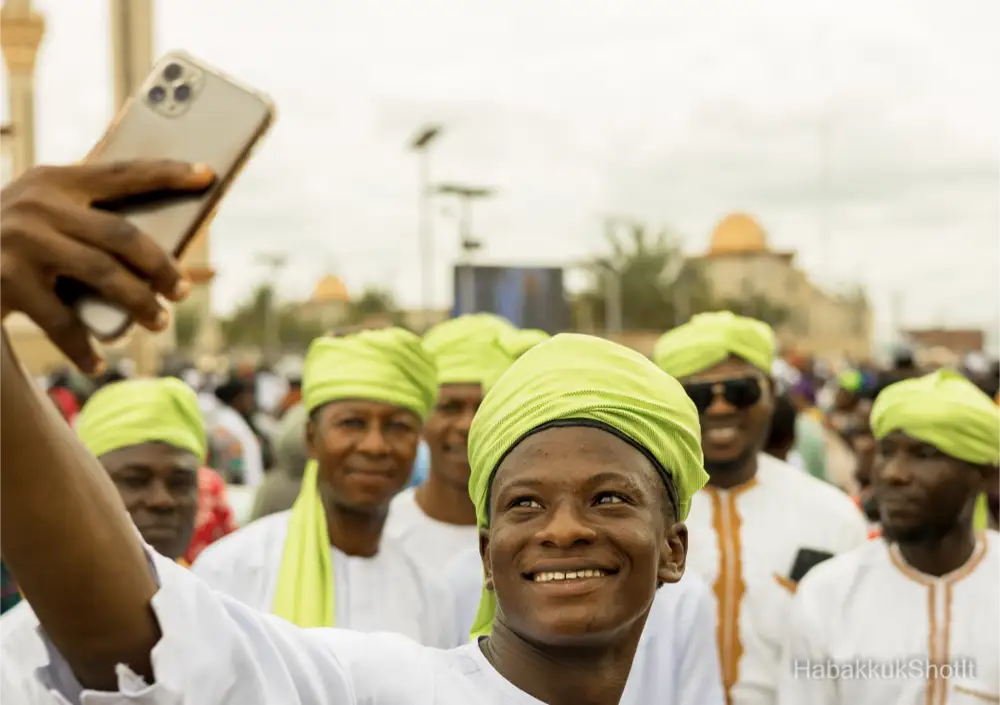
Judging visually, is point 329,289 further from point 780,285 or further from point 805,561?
point 805,561

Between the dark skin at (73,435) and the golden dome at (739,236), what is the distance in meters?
90.8

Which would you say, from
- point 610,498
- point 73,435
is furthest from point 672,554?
point 73,435

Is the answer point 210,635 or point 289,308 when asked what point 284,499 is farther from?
point 289,308

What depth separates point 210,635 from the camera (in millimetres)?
1421

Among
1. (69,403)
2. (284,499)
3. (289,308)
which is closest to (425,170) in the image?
(69,403)

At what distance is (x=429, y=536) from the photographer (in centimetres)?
471

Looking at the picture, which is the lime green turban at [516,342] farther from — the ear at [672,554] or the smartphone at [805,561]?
the ear at [672,554]

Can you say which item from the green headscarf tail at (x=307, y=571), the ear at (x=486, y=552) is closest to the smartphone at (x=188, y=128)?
the ear at (x=486, y=552)

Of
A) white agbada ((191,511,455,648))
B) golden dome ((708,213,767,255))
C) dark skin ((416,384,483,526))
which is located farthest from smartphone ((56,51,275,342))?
golden dome ((708,213,767,255))

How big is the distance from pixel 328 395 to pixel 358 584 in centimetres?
59

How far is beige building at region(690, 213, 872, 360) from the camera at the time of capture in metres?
88.2

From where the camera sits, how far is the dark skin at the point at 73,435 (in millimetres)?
1148

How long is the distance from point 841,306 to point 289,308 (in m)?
40.0

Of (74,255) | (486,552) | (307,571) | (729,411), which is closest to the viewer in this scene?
(74,255)
